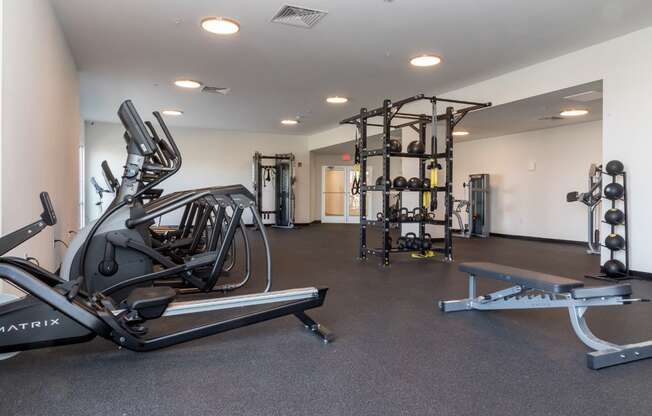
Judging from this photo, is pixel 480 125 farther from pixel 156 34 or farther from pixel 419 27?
pixel 156 34

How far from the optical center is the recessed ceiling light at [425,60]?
496 centimetres

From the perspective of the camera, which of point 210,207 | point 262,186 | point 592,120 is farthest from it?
point 262,186

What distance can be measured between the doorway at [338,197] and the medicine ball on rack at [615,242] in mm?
8567

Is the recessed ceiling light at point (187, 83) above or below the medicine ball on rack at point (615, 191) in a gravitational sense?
above

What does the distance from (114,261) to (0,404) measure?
1.46 metres

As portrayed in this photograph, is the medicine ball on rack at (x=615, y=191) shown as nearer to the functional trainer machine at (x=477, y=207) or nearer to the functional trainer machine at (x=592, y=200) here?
the functional trainer machine at (x=592, y=200)

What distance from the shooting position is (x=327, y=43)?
455 centimetres

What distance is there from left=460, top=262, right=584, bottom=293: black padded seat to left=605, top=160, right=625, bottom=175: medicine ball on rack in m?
2.28

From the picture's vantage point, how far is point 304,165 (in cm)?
1177

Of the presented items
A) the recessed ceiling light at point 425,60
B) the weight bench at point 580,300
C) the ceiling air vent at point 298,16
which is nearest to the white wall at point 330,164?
the recessed ceiling light at point 425,60

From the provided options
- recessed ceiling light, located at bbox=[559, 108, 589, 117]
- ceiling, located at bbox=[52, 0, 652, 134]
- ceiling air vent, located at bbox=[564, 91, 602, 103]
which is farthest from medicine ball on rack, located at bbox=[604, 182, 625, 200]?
recessed ceiling light, located at bbox=[559, 108, 589, 117]

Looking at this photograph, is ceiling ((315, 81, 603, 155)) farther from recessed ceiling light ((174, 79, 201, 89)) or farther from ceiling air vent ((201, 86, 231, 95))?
recessed ceiling light ((174, 79, 201, 89))

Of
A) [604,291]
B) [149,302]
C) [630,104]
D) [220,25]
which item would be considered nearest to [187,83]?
[220,25]

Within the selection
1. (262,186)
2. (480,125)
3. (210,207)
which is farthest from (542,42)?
(262,186)
